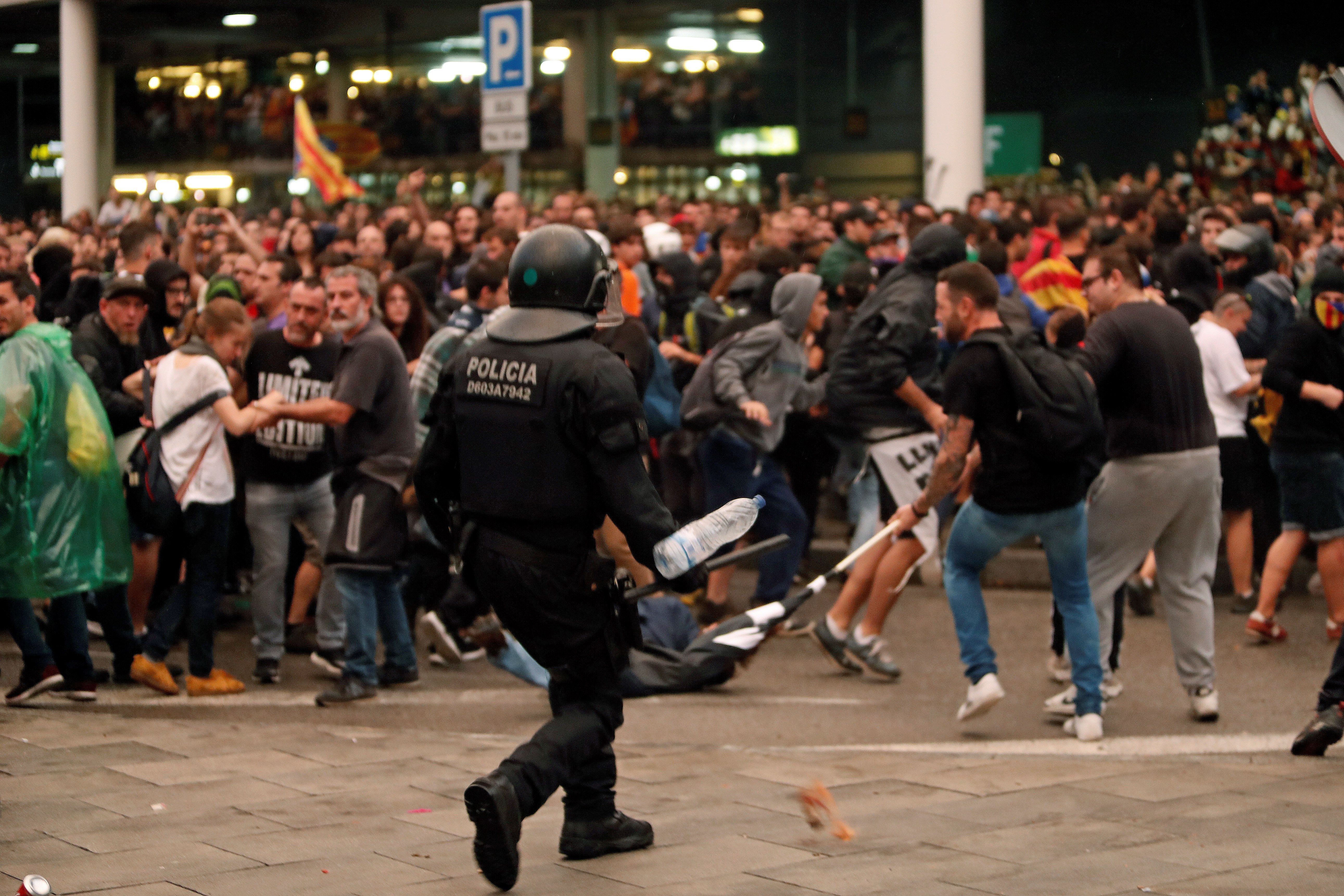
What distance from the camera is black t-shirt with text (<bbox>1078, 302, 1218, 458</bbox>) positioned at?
710 centimetres

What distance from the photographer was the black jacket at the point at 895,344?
8.27 meters

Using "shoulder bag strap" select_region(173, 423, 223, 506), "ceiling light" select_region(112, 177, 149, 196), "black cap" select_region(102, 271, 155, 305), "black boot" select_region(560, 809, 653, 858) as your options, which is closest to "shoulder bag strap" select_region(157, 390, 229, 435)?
"shoulder bag strap" select_region(173, 423, 223, 506)

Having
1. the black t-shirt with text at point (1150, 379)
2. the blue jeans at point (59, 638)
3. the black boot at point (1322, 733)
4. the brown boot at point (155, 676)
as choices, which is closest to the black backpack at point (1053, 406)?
the black t-shirt with text at point (1150, 379)

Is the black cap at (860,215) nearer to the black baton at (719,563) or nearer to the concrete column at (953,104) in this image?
the black baton at (719,563)

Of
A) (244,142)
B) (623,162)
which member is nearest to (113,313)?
(623,162)

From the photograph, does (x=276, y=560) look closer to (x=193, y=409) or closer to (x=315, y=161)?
(x=193, y=409)

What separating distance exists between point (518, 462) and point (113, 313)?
410 cm

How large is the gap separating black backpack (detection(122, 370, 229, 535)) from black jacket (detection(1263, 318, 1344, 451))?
17.0 feet

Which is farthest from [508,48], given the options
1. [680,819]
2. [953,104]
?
[953,104]

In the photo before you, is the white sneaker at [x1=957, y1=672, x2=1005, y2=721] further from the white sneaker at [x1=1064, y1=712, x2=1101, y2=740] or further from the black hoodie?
the black hoodie

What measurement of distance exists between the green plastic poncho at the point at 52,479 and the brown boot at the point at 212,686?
0.64 metres

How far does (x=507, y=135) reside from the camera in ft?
40.2

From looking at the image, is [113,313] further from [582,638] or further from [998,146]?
[998,146]

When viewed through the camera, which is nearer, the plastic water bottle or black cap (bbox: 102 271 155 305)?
the plastic water bottle
